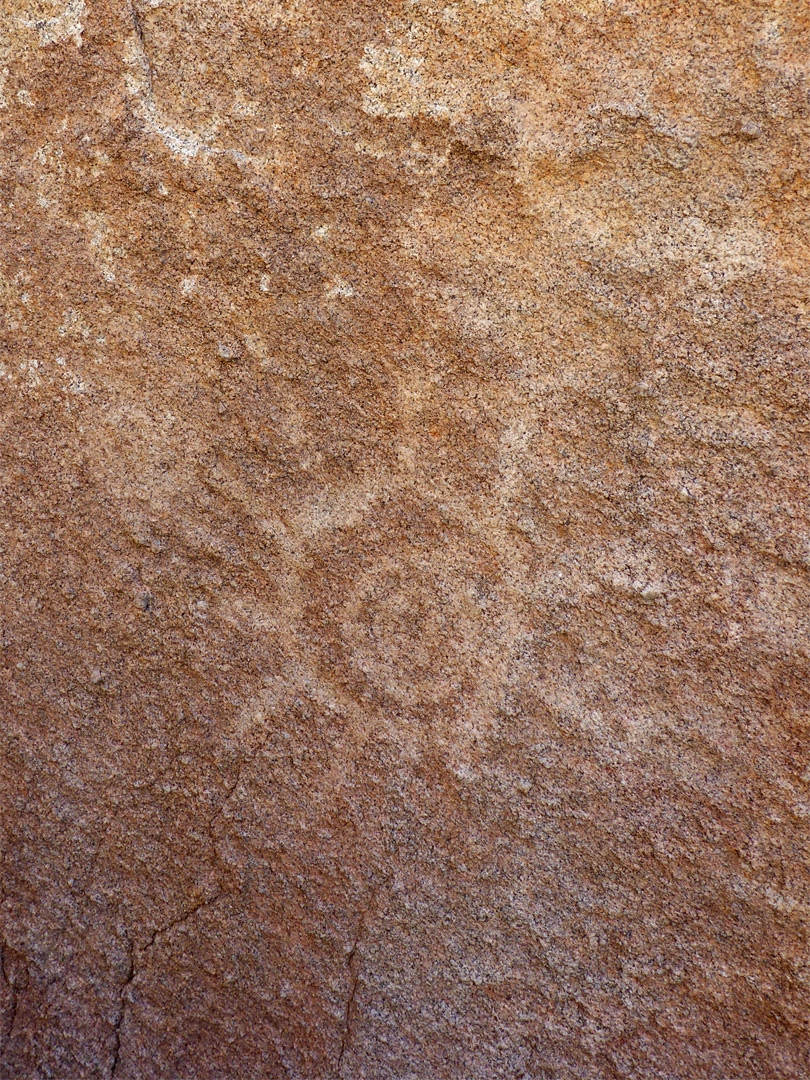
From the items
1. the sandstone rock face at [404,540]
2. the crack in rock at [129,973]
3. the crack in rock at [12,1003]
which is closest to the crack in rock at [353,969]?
the sandstone rock face at [404,540]

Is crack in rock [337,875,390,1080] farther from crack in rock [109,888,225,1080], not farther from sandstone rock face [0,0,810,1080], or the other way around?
crack in rock [109,888,225,1080]

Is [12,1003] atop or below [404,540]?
below

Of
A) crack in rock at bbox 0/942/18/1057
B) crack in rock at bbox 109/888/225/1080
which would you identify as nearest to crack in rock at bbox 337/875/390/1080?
crack in rock at bbox 109/888/225/1080

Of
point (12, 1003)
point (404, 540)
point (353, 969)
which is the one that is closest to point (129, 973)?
point (12, 1003)

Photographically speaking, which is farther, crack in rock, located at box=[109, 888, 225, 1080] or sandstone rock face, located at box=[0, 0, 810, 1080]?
crack in rock, located at box=[109, 888, 225, 1080]

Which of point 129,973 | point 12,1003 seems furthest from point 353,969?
point 12,1003

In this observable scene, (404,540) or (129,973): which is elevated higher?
(404,540)

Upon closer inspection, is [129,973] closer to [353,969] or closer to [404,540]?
[353,969]

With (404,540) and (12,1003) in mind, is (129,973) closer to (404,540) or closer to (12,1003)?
(12,1003)

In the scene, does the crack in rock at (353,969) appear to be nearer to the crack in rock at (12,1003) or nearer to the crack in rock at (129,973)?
the crack in rock at (129,973)
